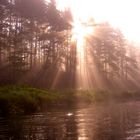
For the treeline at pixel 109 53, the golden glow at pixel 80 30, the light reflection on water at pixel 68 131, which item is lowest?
the light reflection on water at pixel 68 131

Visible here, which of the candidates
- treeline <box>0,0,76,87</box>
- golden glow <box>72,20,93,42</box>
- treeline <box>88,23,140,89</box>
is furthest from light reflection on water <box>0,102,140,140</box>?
treeline <box>88,23,140,89</box>

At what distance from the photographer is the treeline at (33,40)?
53.2 meters

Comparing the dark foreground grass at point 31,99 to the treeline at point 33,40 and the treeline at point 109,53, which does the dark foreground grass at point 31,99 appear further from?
the treeline at point 109,53

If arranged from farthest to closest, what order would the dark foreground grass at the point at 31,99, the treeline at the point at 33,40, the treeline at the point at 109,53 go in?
1. the treeline at the point at 109,53
2. the treeline at the point at 33,40
3. the dark foreground grass at the point at 31,99

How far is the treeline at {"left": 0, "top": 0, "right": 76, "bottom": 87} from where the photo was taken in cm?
5325

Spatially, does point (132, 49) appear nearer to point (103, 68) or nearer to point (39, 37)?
point (103, 68)

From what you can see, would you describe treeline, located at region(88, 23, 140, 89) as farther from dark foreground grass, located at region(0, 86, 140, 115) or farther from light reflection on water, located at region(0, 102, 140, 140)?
light reflection on water, located at region(0, 102, 140, 140)

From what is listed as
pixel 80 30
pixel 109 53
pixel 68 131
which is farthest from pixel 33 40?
pixel 68 131

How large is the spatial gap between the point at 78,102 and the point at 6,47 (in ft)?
53.2

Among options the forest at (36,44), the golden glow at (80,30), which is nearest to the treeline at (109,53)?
the golden glow at (80,30)

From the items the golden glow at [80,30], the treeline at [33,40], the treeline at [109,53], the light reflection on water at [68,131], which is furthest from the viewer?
the treeline at [109,53]

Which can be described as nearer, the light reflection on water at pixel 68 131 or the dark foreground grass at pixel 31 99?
the light reflection on water at pixel 68 131

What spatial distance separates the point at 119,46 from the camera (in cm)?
8350

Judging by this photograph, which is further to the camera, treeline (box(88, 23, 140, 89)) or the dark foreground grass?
treeline (box(88, 23, 140, 89))
